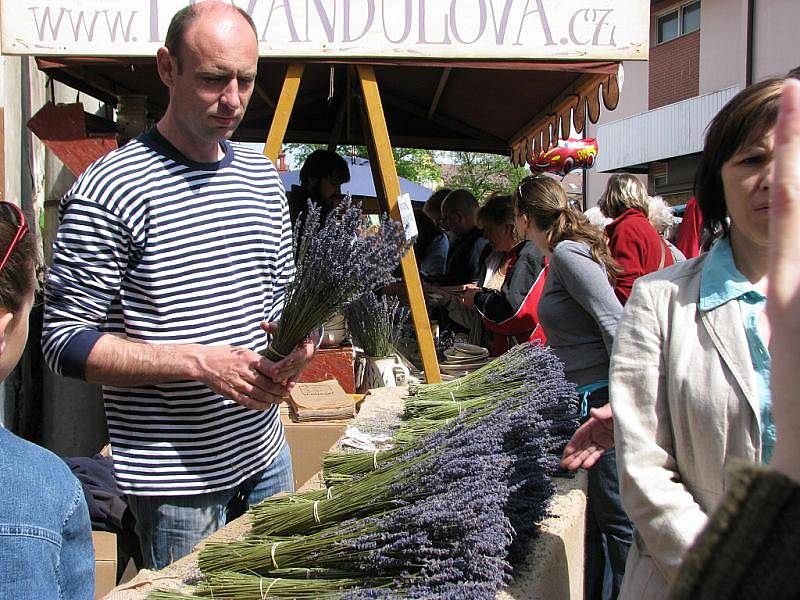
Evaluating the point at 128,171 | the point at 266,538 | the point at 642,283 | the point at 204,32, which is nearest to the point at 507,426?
the point at 642,283

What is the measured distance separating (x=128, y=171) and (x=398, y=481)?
959 mm

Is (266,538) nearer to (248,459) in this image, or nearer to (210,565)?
(210,565)

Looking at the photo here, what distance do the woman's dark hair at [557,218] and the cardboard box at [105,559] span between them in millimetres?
2263

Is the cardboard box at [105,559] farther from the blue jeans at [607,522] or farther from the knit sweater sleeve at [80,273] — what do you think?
the blue jeans at [607,522]

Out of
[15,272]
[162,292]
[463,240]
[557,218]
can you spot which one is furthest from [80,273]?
[463,240]

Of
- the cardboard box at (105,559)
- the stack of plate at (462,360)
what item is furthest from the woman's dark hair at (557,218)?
→ the cardboard box at (105,559)

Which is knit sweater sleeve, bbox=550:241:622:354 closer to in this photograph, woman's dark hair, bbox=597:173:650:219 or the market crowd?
the market crowd

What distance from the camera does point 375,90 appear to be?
3.73 m

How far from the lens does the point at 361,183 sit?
930cm

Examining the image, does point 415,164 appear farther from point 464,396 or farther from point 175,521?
point 175,521

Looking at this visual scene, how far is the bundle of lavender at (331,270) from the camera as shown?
1583mm

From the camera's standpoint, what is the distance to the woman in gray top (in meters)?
2.72

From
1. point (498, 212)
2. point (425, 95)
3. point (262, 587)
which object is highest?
point (425, 95)

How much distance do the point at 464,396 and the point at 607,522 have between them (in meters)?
0.77
